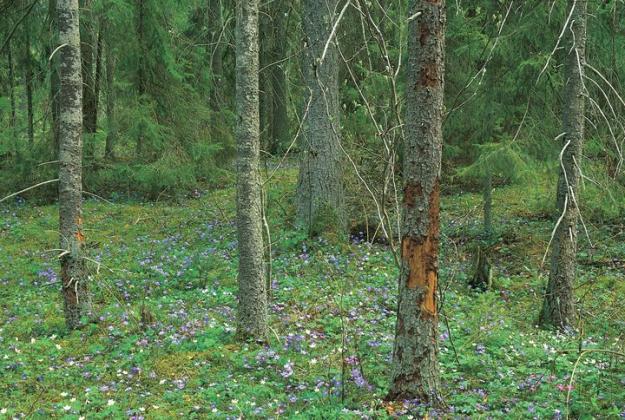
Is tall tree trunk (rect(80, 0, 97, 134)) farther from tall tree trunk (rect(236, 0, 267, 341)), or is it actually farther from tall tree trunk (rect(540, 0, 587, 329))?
tall tree trunk (rect(540, 0, 587, 329))

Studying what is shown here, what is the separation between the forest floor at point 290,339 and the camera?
4.42 meters

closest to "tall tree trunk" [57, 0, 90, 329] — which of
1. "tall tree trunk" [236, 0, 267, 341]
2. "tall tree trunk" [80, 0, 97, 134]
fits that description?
"tall tree trunk" [236, 0, 267, 341]

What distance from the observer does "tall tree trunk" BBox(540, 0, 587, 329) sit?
6.24m

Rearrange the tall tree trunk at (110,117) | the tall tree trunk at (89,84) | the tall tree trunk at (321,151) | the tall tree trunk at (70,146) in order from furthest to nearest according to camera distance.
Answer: the tall tree trunk at (89,84) → the tall tree trunk at (110,117) → the tall tree trunk at (321,151) → the tall tree trunk at (70,146)

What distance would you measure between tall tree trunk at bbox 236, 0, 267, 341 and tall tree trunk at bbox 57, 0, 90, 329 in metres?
1.90

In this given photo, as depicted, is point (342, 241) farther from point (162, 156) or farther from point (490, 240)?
point (162, 156)

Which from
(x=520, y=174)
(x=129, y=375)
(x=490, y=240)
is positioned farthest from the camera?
(x=490, y=240)

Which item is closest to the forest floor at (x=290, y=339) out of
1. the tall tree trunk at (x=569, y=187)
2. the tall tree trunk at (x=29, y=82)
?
the tall tree trunk at (x=569, y=187)

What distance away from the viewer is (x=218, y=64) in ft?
58.6

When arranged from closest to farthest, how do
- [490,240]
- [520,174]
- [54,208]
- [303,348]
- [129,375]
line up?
[129,375]
[303,348]
[520,174]
[490,240]
[54,208]

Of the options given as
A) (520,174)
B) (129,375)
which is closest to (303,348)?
(129,375)

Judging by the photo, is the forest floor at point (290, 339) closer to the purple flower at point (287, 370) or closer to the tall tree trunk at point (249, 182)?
the purple flower at point (287, 370)

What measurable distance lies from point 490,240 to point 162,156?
834 cm

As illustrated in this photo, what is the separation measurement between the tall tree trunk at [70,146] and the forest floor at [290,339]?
57 cm
